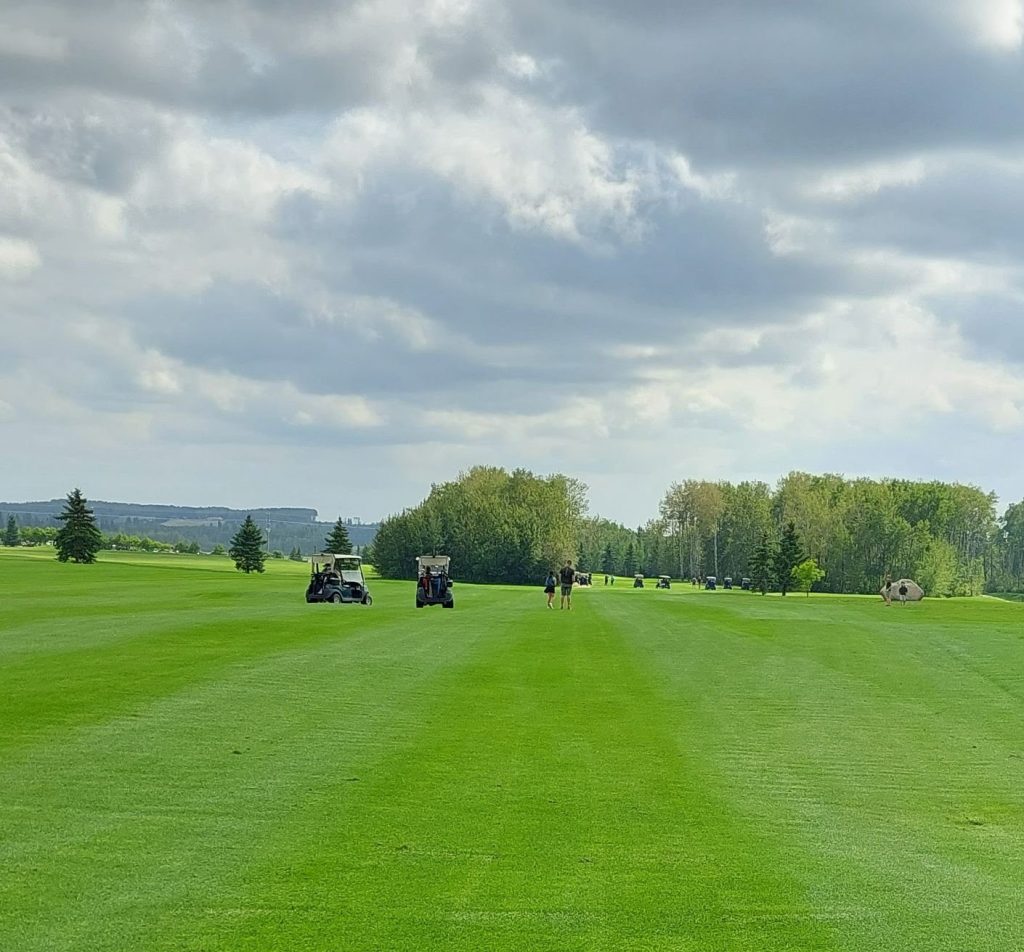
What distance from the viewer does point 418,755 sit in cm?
1548

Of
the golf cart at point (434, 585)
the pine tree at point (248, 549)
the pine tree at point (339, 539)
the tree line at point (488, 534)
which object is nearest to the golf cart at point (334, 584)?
the golf cart at point (434, 585)

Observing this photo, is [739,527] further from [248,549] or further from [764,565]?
[248,549]

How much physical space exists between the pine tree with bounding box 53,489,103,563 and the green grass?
86474 millimetres

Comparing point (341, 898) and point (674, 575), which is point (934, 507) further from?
point (341, 898)

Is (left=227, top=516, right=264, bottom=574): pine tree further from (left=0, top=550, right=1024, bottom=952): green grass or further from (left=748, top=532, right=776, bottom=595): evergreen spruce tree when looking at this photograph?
(left=0, top=550, right=1024, bottom=952): green grass

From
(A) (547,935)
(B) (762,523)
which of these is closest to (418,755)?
(A) (547,935)

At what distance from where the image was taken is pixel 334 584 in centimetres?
5347

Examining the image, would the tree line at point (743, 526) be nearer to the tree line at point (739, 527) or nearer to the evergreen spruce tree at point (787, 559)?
the tree line at point (739, 527)

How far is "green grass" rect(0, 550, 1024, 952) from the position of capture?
28.7ft

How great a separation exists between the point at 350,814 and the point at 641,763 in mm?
5036

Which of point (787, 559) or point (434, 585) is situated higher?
point (787, 559)

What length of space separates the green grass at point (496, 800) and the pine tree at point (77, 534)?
8647 centimetres

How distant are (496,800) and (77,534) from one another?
107 m

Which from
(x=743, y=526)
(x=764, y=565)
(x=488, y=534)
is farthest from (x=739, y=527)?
(x=764, y=565)
